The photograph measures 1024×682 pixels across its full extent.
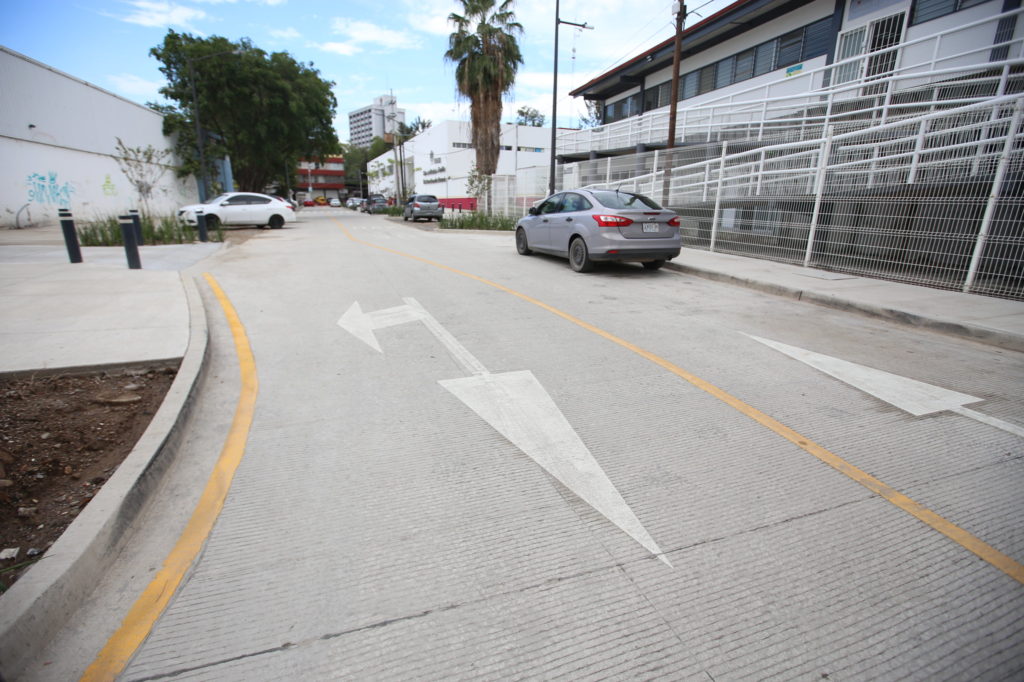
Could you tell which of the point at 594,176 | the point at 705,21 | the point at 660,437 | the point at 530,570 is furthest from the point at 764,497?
the point at 705,21

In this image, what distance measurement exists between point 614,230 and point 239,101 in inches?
1342

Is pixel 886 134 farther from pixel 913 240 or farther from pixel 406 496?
pixel 406 496

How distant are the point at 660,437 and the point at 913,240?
299 inches

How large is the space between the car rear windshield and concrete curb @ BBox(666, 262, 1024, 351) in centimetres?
177

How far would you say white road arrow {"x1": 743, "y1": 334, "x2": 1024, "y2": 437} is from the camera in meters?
3.88

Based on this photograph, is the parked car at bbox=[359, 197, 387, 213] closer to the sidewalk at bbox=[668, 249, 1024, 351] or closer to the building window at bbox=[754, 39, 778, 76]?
the building window at bbox=[754, 39, 778, 76]

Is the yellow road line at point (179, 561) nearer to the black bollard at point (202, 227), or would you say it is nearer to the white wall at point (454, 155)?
the black bollard at point (202, 227)

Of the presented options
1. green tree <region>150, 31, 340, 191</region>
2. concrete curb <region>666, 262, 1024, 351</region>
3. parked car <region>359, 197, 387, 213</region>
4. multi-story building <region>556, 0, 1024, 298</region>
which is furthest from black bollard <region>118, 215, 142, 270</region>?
parked car <region>359, 197, 387, 213</region>

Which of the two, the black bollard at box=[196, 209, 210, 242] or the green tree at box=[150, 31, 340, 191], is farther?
the green tree at box=[150, 31, 340, 191]

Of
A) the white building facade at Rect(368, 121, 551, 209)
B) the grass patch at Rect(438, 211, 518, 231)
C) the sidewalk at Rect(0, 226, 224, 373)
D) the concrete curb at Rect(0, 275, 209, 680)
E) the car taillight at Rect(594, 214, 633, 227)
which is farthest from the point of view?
the white building facade at Rect(368, 121, 551, 209)

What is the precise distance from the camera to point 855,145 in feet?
34.9

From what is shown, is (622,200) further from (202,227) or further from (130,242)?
(202,227)

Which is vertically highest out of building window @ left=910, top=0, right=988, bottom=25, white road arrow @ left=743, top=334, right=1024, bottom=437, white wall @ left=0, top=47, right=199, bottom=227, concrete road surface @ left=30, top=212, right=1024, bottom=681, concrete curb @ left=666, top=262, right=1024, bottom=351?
building window @ left=910, top=0, right=988, bottom=25

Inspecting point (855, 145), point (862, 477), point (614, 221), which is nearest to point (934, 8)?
point (855, 145)
